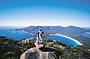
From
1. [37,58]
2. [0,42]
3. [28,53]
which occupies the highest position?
[0,42]

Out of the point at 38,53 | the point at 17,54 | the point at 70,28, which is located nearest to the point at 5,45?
the point at 17,54

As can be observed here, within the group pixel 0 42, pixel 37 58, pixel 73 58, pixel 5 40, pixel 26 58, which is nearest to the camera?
pixel 26 58

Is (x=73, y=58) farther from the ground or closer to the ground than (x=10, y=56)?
closer to the ground

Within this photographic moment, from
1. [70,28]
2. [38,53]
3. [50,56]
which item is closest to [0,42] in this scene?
[38,53]

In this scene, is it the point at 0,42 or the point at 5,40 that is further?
the point at 5,40

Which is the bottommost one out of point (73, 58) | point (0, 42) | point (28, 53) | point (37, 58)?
point (73, 58)

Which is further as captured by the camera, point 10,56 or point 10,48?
point 10,48

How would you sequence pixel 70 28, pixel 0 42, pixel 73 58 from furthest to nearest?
pixel 70 28 → pixel 73 58 → pixel 0 42

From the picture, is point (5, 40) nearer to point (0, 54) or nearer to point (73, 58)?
point (0, 54)

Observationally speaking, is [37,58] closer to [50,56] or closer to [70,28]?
[50,56]
